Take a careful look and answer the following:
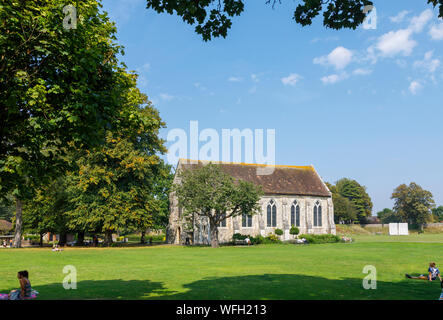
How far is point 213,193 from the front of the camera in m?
44.6

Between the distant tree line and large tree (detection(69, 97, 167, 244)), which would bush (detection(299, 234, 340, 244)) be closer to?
large tree (detection(69, 97, 167, 244))

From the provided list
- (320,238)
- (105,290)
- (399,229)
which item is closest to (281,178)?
(320,238)

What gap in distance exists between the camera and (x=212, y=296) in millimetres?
11852

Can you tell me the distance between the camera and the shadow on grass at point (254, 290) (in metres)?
11.8

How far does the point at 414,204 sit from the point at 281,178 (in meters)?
61.3

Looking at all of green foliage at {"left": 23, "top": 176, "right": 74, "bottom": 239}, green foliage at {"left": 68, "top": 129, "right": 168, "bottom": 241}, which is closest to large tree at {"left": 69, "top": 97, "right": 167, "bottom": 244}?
green foliage at {"left": 68, "top": 129, "right": 168, "bottom": 241}

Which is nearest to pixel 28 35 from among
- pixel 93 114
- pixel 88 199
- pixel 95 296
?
pixel 93 114

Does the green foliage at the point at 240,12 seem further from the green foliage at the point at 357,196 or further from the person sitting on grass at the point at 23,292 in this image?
the green foliage at the point at 357,196

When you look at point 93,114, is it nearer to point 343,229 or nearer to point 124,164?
point 124,164

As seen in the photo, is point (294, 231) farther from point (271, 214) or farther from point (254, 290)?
point (254, 290)

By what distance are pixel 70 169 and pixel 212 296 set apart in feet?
21.0

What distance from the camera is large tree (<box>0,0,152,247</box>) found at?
31.3ft

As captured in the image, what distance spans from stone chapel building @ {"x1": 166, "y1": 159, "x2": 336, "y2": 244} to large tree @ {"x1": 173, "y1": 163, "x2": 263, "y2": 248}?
10.6 meters
